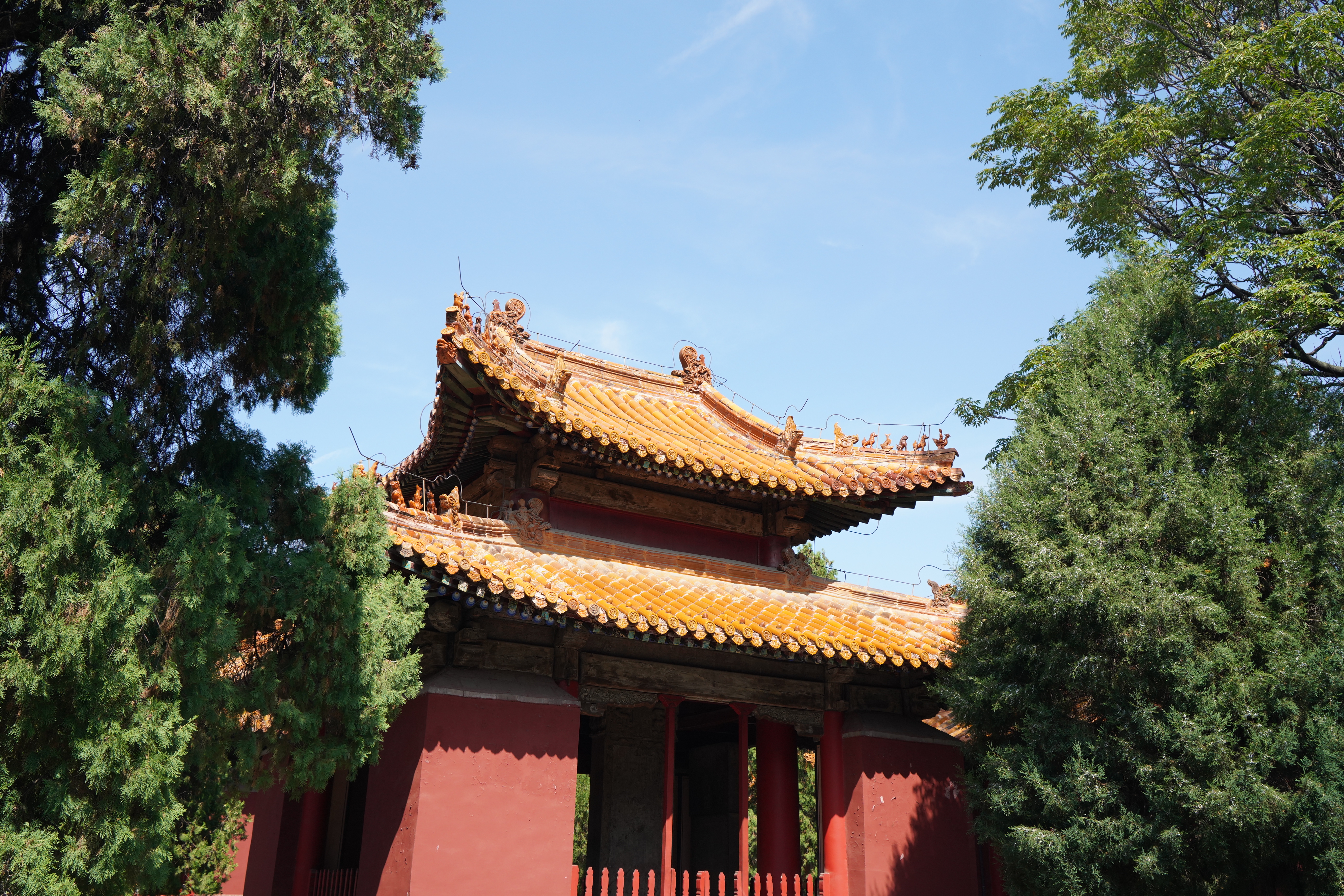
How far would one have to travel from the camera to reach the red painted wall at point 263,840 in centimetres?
1091

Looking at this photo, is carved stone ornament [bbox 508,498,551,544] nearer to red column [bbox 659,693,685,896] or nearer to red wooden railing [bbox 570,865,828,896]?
red column [bbox 659,693,685,896]

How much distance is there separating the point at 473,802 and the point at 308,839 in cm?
348

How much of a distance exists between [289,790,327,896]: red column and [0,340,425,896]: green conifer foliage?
4093 millimetres

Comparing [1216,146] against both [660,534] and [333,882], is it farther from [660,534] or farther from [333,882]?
[333,882]

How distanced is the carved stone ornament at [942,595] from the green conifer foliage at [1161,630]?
81.3 inches

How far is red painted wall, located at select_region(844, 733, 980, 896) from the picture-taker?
984 centimetres

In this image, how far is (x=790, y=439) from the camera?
38.9 ft

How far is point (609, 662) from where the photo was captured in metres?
9.65

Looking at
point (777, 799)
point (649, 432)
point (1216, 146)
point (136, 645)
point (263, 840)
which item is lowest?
point (263, 840)

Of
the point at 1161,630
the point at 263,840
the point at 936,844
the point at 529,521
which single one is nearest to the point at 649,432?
the point at 529,521

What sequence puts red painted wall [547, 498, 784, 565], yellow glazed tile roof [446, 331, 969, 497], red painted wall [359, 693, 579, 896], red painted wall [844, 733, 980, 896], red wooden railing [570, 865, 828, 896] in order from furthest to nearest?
red painted wall [547, 498, 784, 565] → red painted wall [844, 733, 980, 896] → yellow glazed tile roof [446, 331, 969, 497] → red wooden railing [570, 865, 828, 896] → red painted wall [359, 693, 579, 896]

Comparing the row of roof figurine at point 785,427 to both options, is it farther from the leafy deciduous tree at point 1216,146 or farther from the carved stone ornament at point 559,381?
the leafy deciduous tree at point 1216,146

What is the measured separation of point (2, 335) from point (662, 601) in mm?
5647

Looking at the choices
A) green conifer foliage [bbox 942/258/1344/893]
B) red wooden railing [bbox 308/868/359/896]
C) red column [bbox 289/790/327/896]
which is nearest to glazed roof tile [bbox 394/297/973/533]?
green conifer foliage [bbox 942/258/1344/893]
